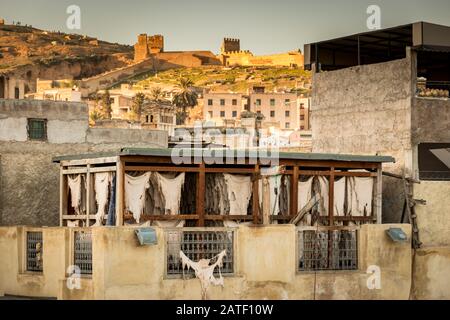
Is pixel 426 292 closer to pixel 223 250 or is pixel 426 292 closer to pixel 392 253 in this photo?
pixel 392 253

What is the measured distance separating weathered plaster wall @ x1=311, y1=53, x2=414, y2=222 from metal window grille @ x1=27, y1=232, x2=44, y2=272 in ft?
27.0

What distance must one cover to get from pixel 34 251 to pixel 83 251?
7.79 ft

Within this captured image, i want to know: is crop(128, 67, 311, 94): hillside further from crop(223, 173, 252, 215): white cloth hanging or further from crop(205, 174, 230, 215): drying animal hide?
crop(205, 174, 230, 215): drying animal hide

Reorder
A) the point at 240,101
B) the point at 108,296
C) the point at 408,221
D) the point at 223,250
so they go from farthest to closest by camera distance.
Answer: the point at 240,101 → the point at 408,221 → the point at 223,250 → the point at 108,296

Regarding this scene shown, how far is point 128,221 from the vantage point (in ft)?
61.8

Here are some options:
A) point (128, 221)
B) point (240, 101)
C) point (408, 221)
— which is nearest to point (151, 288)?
point (128, 221)

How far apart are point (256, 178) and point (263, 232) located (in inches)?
69.0

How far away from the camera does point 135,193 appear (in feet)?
62.2

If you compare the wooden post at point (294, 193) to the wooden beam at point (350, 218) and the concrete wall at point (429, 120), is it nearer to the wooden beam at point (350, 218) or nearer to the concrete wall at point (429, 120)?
the wooden beam at point (350, 218)

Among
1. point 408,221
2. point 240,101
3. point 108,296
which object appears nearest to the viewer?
point 108,296

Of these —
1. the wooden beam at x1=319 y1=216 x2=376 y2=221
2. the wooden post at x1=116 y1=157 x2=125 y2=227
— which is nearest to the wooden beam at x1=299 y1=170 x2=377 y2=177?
the wooden beam at x1=319 y1=216 x2=376 y2=221

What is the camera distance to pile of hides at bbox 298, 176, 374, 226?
20.4 metres

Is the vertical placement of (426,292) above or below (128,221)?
below

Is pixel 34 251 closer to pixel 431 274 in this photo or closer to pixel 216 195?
pixel 216 195
